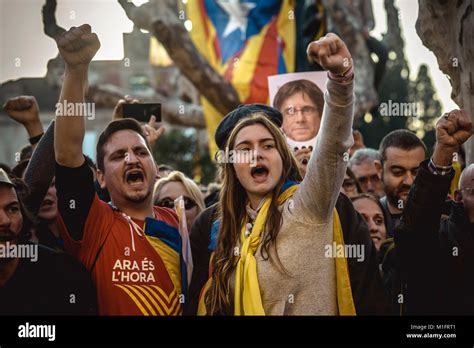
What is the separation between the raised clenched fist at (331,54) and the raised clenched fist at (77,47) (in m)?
0.98

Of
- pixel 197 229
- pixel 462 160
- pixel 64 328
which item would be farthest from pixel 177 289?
pixel 462 160

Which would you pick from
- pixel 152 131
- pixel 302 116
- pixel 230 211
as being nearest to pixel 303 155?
pixel 302 116

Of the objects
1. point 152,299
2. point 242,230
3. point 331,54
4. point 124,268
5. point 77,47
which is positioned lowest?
point 152,299

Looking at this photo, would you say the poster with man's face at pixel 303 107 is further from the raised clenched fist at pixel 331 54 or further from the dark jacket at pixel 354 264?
the raised clenched fist at pixel 331 54

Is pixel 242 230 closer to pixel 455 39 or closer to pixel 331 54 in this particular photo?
pixel 331 54

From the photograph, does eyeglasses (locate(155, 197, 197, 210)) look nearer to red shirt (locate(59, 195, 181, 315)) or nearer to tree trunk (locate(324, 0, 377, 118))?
red shirt (locate(59, 195, 181, 315))

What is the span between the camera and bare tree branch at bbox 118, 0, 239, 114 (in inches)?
320

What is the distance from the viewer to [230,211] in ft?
12.8

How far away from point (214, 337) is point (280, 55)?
520cm

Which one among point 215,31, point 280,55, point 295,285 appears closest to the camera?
point 295,285

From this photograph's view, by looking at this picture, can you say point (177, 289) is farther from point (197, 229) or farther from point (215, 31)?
point (215, 31)

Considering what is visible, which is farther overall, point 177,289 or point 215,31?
point 215,31

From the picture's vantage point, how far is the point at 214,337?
4.22 m

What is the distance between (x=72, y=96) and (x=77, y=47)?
19 centimetres
